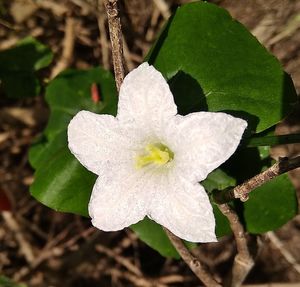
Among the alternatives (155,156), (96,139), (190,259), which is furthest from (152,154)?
A: (190,259)

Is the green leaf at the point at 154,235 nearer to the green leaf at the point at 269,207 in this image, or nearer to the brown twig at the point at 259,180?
the green leaf at the point at 269,207

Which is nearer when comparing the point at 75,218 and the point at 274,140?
the point at 274,140

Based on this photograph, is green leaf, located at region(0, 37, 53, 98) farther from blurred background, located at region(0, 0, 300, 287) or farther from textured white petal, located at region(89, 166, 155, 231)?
textured white petal, located at region(89, 166, 155, 231)

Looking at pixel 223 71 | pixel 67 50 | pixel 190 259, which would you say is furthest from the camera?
pixel 67 50

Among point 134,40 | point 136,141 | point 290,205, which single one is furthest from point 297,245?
→ point 136,141

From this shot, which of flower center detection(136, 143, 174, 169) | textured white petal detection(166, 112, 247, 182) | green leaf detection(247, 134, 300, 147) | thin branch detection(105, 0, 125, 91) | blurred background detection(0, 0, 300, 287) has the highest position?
thin branch detection(105, 0, 125, 91)

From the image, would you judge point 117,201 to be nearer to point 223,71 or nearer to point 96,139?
point 96,139

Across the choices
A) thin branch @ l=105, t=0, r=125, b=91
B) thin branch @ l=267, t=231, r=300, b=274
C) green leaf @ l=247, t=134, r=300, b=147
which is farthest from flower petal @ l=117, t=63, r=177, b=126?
thin branch @ l=267, t=231, r=300, b=274

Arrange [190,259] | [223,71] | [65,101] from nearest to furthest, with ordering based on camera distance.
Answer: [223,71], [190,259], [65,101]
